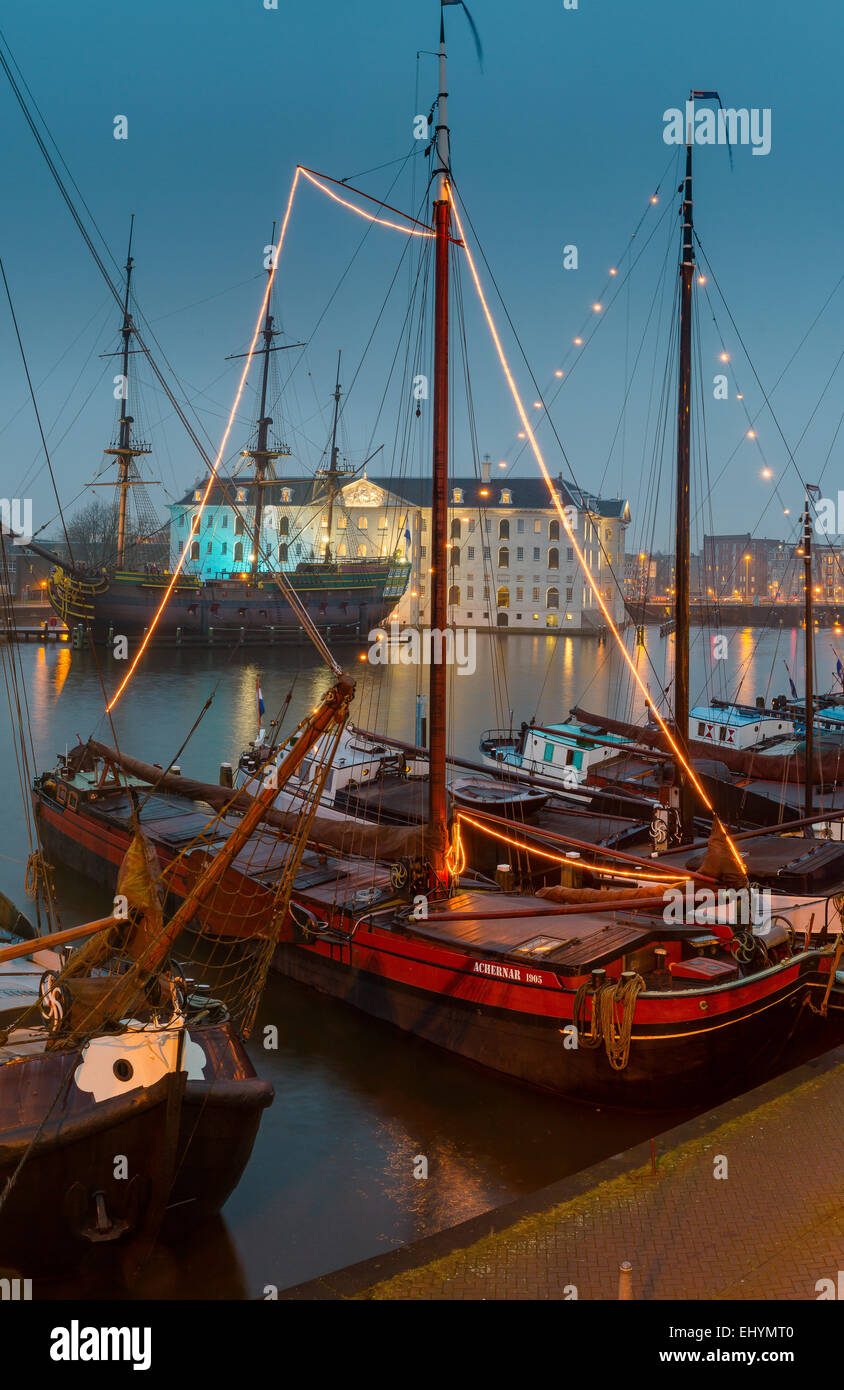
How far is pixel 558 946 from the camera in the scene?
12414 mm

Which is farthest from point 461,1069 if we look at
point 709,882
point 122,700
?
point 122,700

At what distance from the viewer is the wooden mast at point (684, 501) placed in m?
18.5

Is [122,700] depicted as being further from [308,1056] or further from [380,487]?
[380,487]

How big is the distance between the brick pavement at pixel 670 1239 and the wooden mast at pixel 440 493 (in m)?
6.04

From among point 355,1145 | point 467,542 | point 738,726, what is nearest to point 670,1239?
point 355,1145

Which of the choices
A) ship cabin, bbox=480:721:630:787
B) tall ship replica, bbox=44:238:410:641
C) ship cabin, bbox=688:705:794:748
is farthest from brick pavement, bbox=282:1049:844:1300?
tall ship replica, bbox=44:238:410:641

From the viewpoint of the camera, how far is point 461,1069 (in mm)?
13484

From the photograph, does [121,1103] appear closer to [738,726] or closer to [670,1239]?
[670,1239]

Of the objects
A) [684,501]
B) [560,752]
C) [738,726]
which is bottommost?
[560,752]

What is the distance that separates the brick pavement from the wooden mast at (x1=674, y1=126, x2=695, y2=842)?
956 cm

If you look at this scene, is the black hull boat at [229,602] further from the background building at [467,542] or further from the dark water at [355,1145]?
the dark water at [355,1145]

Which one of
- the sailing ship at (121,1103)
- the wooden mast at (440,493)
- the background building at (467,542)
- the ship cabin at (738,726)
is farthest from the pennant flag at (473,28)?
the background building at (467,542)

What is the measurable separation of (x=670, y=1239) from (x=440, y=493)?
10.2 meters
